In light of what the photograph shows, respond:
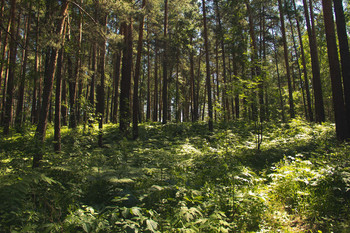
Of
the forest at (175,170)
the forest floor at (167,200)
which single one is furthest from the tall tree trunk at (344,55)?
the forest floor at (167,200)

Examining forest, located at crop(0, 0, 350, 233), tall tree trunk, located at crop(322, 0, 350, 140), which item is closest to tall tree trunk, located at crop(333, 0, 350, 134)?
forest, located at crop(0, 0, 350, 233)

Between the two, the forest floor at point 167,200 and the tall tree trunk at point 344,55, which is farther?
the tall tree trunk at point 344,55

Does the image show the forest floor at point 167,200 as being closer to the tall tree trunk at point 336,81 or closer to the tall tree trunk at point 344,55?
the tall tree trunk at point 336,81

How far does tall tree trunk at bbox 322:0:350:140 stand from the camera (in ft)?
24.7

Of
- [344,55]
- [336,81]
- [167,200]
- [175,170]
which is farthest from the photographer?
[336,81]

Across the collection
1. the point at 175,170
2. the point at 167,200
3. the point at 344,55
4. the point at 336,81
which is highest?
the point at 344,55

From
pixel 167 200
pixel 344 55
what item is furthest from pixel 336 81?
pixel 167 200

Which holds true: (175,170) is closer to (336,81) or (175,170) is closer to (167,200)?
(167,200)

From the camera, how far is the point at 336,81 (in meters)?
7.98

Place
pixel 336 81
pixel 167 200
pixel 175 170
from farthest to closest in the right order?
pixel 336 81 → pixel 175 170 → pixel 167 200

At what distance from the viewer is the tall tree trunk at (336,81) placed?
7520mm

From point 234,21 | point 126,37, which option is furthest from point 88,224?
point 234,21

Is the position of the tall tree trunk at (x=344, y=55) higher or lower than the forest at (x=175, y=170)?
higher

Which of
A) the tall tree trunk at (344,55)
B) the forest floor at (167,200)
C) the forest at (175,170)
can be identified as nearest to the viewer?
the forest floor at (167,200)
